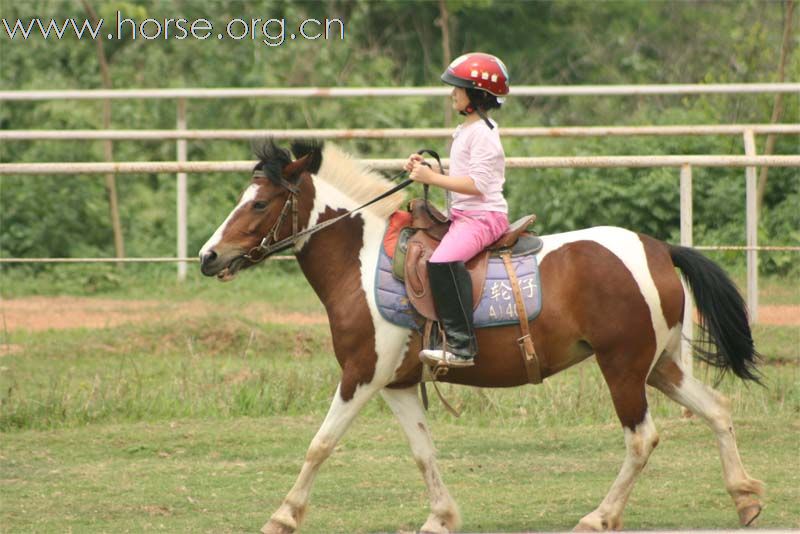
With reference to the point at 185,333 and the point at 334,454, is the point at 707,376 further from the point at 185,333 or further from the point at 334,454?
the point at 185,333

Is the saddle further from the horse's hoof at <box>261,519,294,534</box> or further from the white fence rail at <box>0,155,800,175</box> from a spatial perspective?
the white fence rail at <box>0,155,800,175</box>

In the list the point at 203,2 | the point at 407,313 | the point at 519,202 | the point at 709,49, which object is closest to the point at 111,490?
the point at 407,313

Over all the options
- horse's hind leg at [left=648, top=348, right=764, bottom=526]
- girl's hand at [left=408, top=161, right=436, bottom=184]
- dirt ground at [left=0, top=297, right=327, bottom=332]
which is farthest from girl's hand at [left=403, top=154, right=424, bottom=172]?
dirt ground at [left=0, top=297, right=327, bottom=332]

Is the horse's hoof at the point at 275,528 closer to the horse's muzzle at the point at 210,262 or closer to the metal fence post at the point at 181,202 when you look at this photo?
the horse's muzzle at the point at 210,262

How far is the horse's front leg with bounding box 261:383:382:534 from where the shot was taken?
705 cm

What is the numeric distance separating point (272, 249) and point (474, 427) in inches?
131

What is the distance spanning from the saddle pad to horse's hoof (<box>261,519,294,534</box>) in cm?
115

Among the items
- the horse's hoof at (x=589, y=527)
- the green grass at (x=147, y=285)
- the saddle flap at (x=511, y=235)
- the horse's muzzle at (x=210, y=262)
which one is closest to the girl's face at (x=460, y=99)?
the saddle flap at (x=511, y=235)

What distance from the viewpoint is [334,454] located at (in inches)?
372

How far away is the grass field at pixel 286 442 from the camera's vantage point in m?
7.86

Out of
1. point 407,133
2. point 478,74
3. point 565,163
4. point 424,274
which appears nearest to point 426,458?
point 424,274

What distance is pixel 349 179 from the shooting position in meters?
7.62

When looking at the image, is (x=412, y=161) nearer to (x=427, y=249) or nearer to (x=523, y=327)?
(x=427, y=249)

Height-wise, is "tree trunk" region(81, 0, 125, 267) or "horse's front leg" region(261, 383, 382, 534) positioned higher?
"tree trunk" region(81, 0, 125, 267)
